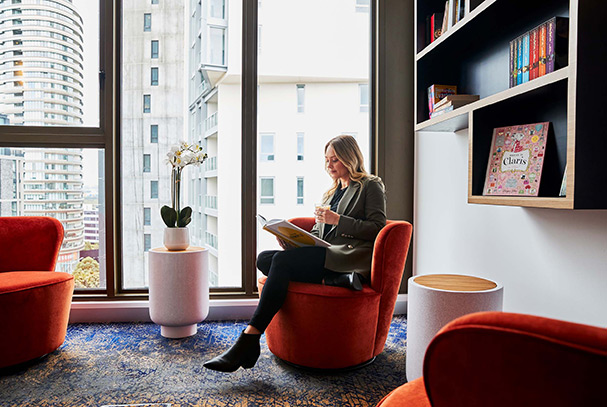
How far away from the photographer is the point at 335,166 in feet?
7.91

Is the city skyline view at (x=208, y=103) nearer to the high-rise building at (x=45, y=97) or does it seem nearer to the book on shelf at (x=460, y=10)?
the high-rise building at (x=45, y=97)

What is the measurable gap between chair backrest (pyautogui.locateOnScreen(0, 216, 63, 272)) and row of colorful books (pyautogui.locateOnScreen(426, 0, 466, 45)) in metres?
2.44

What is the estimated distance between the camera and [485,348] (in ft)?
1.90

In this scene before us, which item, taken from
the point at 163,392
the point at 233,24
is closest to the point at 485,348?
the point at 163,392

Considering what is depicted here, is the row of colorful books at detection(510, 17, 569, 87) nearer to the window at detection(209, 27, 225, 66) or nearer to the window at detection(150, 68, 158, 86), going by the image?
the window at detection(209, 27, 225, 66)

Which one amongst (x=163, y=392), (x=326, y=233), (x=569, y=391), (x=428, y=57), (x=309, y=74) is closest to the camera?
(x=569, y=391)

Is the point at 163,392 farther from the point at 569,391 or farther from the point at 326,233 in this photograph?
the point at 569,391

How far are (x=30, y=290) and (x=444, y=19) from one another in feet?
8.36

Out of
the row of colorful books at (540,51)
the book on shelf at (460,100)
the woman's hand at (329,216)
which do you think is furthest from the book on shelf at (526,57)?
the woman's hand at (329,216)

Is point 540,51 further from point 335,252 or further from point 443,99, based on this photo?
point 335,252

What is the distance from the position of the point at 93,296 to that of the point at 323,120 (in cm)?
211

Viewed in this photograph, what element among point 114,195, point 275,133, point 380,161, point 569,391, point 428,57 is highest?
point 428,57

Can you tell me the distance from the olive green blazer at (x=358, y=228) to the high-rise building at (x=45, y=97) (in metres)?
1.97

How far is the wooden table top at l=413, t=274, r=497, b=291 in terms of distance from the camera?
5.62 feet
